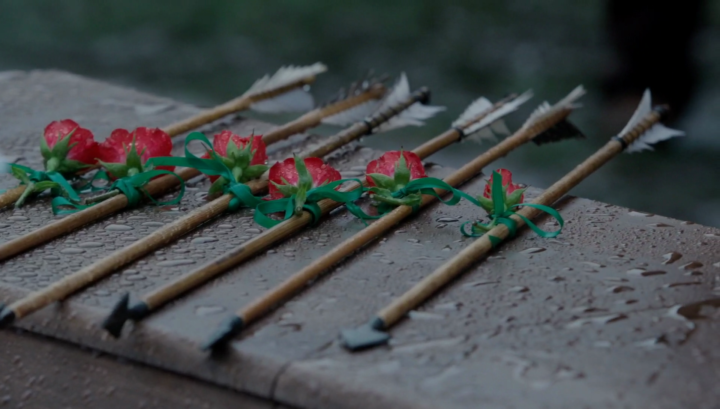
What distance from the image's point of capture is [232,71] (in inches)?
180

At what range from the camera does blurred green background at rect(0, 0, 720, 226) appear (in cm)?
348

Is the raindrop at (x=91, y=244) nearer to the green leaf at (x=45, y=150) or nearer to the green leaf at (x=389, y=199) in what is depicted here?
the green leaf at (x=45, y=150)

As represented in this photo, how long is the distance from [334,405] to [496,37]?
3.66 meters

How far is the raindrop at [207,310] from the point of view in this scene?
108 cm

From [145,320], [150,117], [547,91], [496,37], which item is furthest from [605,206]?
[496,37]

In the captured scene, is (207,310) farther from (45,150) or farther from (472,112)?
(472,112)

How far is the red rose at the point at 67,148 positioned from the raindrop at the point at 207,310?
61cm

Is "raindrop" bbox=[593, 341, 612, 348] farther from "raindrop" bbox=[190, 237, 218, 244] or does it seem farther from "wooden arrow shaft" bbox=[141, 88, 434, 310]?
"raindrop" bbox=[190, 237, 218, 244]

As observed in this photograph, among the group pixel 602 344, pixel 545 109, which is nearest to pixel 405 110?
pixel 545 109

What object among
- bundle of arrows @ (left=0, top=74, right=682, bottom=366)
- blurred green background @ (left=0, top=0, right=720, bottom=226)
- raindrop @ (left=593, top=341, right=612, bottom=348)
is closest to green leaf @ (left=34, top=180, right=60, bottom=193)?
bundle of arrows @ (left=0, top=74, right=682, bottom=366)

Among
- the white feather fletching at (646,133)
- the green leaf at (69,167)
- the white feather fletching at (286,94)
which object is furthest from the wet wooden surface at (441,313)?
the white feather fletching at (286,94)

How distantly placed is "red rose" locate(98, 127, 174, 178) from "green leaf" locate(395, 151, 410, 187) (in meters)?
0.44

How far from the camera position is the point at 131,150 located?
59.0 inches

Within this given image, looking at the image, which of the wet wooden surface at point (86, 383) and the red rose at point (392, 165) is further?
the red rose at point (392, 165)
